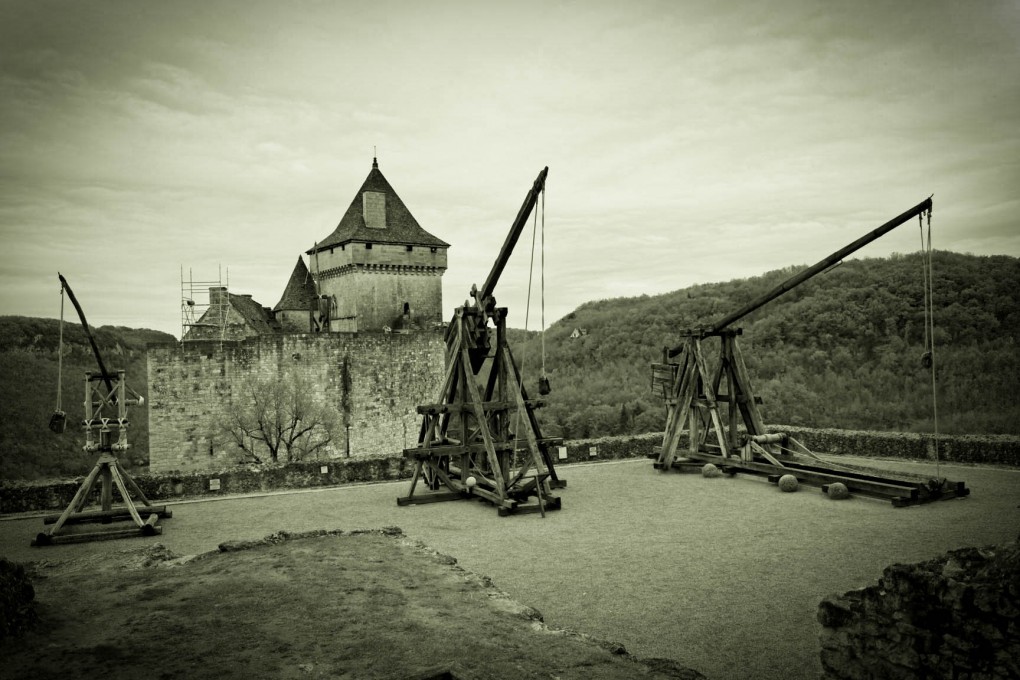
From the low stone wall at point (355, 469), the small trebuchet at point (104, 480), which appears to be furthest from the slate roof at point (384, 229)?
the small trebuchet at point (104, 480)

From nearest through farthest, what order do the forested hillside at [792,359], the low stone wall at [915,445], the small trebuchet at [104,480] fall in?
the small trebuchet at [104,480]
the low stone wall at [915,445]
the forested hillside at [792,359]

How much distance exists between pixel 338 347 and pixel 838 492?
688 inches

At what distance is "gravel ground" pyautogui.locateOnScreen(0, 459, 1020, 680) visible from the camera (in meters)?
4.98

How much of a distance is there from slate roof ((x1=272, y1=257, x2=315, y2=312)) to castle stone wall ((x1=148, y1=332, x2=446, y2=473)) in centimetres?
784

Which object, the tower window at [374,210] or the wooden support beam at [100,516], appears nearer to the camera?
the wooden support beam at [100,516]

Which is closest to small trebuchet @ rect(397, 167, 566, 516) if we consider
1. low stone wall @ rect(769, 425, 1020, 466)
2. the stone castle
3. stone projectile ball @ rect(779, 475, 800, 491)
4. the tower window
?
stone projectile ball @ rect(779, 475, 800, 491)

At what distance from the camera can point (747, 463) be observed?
11.4 meters

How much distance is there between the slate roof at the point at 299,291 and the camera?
99.4 ft

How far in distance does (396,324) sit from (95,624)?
2495cm

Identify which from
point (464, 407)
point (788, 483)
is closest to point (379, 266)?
point (464, 407)

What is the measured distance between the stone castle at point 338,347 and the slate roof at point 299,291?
0.05 m

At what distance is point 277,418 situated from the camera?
65.2 ft

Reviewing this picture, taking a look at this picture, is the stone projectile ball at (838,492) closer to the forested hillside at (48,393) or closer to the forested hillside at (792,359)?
the forested hillside at (792,359)

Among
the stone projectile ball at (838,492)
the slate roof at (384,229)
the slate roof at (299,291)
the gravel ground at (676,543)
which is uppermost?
the slate roof at (384,229)
